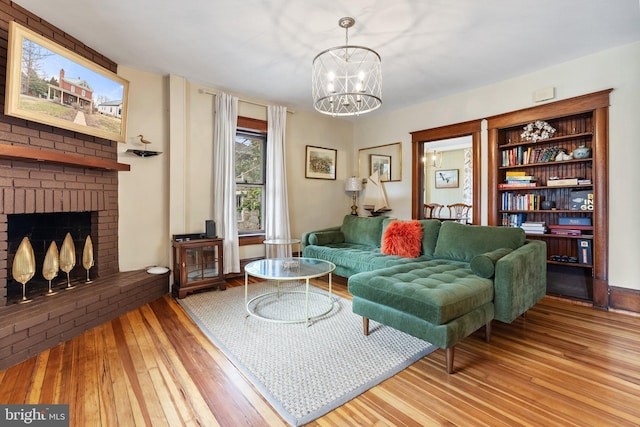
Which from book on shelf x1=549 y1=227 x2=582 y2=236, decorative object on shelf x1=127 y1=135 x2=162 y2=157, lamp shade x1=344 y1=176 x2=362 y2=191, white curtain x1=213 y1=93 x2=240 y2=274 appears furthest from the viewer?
lamp shade x1=344 y1=176 x2=362 y2=191

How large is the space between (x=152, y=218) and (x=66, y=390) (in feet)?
7.18

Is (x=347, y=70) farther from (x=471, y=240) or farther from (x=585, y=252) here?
(x=585, y=252)

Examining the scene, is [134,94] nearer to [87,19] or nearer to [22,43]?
[87,19]

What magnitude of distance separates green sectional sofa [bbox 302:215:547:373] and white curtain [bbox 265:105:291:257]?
150 centimetres

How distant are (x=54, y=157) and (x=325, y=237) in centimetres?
300

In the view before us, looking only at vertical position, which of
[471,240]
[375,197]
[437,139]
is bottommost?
[471,240]

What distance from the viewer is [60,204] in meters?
2.70

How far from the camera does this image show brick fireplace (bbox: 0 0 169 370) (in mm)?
2174

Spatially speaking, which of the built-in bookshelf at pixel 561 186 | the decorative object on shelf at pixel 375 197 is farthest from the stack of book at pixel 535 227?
the decorative object on shelf at pixel 375 197

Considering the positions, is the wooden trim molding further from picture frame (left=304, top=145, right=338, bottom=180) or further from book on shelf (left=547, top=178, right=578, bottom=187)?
picture frame (left=304, top=145, right=338, bottom=180)

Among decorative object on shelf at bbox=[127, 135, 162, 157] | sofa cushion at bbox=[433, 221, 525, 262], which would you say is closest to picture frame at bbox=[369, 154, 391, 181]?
sofa cushion at bbox=[433, 221, 525, 262]

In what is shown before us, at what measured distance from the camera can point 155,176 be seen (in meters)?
3.61

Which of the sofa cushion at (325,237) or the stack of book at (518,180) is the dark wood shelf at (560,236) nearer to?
the stack of book at (518,180)

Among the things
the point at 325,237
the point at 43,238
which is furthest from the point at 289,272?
the point at 43,238
